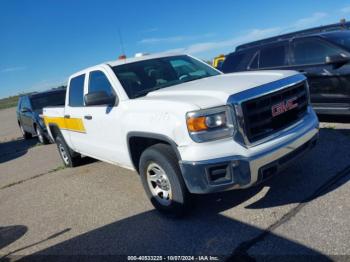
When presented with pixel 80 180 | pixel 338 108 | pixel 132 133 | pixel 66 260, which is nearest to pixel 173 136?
pixel 132 133

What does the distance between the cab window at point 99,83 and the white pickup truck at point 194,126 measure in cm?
2

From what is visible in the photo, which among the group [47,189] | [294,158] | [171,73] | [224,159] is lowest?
[47,189]

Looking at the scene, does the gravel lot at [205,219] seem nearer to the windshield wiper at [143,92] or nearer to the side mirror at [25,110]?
the windshield wiper at [143,92]

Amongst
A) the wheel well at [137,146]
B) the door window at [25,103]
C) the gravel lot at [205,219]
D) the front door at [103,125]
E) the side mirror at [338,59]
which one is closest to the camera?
the gravel lot at [205,219]

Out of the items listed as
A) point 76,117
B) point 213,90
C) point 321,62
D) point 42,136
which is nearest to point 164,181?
point 213,90

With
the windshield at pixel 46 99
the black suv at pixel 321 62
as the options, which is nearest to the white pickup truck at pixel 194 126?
the black suv at pixel 321 62

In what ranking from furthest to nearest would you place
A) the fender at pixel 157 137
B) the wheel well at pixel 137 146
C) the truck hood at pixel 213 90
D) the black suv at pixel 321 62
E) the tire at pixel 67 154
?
1. the tire at pixel 67 154
2. the black suv at pixel 321 62
3. the wheel well at pixel 137 146
4. the fender at pixel 157 137
5. the truck hood at pixel 213 90

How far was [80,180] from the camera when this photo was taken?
636 centimetres

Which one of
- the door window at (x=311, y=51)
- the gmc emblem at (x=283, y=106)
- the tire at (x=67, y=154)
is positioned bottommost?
the tire at (x=67, y=154)

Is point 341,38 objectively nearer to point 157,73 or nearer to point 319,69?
point 319,69

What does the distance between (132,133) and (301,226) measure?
2.07 meters

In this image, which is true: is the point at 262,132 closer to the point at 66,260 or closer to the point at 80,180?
the point at 66,260

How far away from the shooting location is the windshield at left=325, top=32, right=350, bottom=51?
6.38 metres

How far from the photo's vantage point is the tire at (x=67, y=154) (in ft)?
23.0
